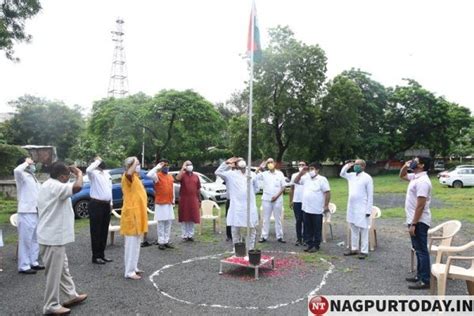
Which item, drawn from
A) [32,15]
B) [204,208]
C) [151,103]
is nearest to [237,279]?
[204,208]

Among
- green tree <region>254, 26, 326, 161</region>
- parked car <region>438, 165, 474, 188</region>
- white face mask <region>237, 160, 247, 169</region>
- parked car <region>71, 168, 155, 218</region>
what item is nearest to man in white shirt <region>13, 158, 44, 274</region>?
white face mask <region>237, 160, 247, 169</region>

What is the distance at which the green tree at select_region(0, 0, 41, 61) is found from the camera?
12.6m

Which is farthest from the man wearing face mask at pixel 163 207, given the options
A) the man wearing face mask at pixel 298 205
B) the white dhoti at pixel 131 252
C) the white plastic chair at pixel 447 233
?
the white plastic chair at pixel 447 233

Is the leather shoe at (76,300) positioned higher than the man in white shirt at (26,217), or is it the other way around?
the man in white shirt at (26,217)

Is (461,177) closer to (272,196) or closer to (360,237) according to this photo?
(360,237)

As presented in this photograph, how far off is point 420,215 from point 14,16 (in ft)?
43.7

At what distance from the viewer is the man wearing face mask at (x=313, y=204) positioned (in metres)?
8.15

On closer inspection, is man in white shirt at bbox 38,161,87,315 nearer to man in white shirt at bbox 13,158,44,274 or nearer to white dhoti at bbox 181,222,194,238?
man in white shirt at bbox 13,158,44,274

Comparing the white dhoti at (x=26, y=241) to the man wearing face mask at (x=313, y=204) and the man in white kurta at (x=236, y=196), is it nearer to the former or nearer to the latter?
the man in white kurta at (x=236, y=196)

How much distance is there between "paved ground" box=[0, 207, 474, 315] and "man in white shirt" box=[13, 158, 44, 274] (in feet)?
0.95

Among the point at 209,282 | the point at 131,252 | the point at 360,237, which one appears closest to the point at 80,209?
the point at 131,252

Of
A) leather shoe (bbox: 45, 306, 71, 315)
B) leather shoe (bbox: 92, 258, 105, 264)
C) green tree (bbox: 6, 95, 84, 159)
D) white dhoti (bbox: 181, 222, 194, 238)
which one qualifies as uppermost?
green tree (bbox: 6, 95, 84, 159)

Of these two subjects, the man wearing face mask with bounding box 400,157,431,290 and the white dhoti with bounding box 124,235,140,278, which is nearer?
the man wearing face mask with bounding box 400,157,431,290

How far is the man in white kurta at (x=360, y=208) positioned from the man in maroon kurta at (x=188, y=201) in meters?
3.56
